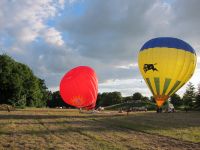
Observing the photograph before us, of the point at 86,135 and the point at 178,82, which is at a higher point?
the point at 178,82

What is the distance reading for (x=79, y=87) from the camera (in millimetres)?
32844

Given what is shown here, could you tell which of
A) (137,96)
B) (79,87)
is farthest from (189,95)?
(79,87)

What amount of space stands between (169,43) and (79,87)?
332 inches

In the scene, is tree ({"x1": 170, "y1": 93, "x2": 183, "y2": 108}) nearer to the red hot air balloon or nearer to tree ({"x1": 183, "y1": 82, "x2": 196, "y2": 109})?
tree ({"x1": 183, "y1": 82, "x2": 196, "y2": 109})

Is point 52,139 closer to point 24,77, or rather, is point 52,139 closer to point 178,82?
point 178,82

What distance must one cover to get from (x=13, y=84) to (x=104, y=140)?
54176mm

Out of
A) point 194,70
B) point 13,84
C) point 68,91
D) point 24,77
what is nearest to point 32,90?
point 24,77

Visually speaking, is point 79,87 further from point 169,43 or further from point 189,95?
point 189,95

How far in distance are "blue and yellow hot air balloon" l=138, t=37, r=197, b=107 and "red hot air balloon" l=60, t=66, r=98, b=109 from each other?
5338 millimetres

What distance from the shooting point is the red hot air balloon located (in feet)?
108

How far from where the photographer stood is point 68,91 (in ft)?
110

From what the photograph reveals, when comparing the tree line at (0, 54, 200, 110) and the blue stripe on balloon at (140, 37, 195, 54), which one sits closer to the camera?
the blue stripe on balloon at (140, 37, 195, 54)

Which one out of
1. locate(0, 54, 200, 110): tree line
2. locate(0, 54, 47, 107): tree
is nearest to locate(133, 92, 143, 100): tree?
locate(0, 54, 200, 110): tree line

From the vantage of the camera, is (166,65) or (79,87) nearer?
(166,65)
